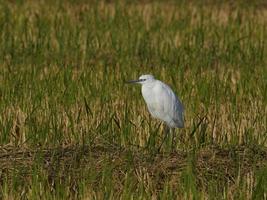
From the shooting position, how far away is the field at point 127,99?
5.62 meters

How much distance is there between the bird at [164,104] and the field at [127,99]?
0.11 m

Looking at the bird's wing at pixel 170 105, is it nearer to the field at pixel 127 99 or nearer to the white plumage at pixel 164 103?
the white plumage at pixel 164 103

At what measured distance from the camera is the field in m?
5.62

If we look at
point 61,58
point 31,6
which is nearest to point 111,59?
point 61,58

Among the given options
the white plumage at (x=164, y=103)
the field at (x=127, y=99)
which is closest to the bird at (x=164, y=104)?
the white plumage at (x=164, y=103)

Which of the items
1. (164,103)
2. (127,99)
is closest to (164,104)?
(164,103)

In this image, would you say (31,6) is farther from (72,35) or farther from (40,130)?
(40,130)

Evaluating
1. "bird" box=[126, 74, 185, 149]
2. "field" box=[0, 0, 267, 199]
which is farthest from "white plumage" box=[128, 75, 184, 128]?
"field" box=[0, 0, 267, 199]

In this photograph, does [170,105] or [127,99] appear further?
[127,99]

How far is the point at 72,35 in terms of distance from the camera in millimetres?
11016

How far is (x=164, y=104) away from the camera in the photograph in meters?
6.61

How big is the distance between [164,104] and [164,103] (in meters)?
0.01

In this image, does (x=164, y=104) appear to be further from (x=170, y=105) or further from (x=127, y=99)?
(x=127, y=99)

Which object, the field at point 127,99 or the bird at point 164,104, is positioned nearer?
the field at point 127,99
